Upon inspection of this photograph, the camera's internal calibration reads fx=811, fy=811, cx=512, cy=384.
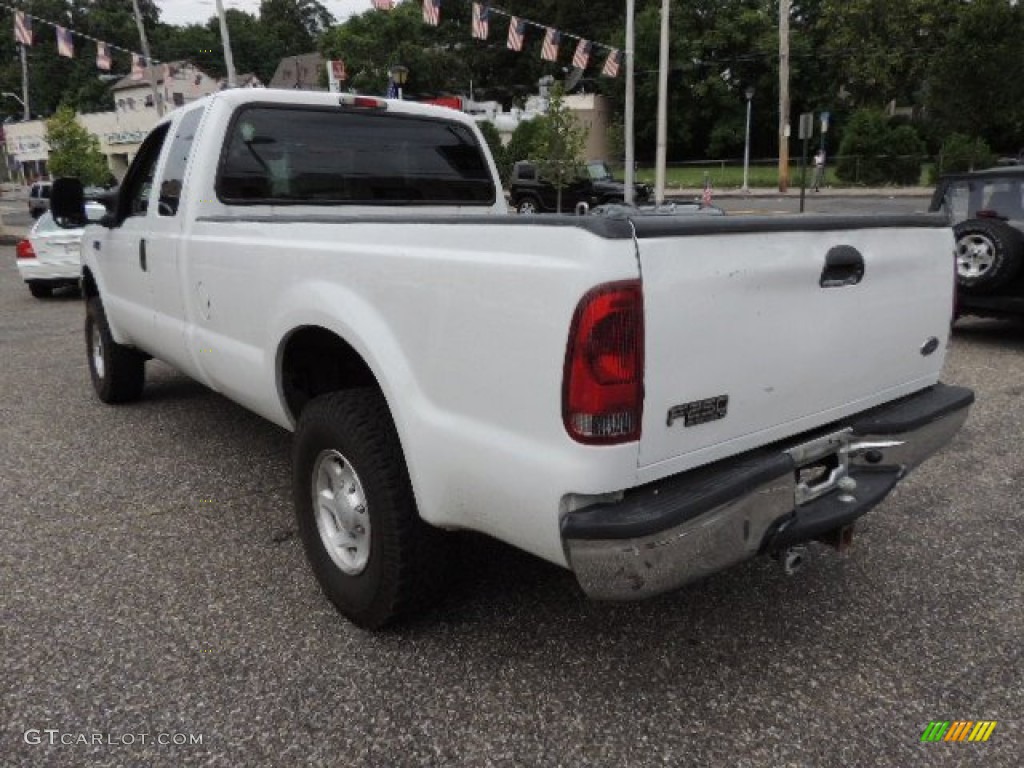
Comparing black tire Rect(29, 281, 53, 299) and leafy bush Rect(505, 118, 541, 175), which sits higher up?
leafy bush Rect(505, 118, 541, 175)

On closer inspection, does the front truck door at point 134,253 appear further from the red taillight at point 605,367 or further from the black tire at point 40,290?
the black tire at point 40,290

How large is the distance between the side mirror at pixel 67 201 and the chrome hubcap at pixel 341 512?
9.24 ft

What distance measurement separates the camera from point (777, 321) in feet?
7.35

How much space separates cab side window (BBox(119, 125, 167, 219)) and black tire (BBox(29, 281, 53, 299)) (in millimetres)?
8342

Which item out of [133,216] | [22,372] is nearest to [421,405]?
[133,216]

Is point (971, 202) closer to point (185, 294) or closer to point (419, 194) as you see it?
point (419, 194)

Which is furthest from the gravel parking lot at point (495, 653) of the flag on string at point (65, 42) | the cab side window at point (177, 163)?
the flag on string at point (65, 42)

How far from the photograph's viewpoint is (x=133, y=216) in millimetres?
4504

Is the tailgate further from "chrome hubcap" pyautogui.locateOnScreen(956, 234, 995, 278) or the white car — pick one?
the white car

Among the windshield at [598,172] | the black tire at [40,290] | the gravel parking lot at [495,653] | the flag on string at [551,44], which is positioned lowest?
the gravel parking lot at [495,653]

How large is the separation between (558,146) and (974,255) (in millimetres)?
17458

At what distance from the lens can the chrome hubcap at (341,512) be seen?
108 inches

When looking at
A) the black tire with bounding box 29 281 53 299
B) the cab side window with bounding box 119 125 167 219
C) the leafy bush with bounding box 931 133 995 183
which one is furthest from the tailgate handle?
the leafy bush with bounding box 931 133 995 183

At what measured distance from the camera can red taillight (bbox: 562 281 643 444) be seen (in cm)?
189
